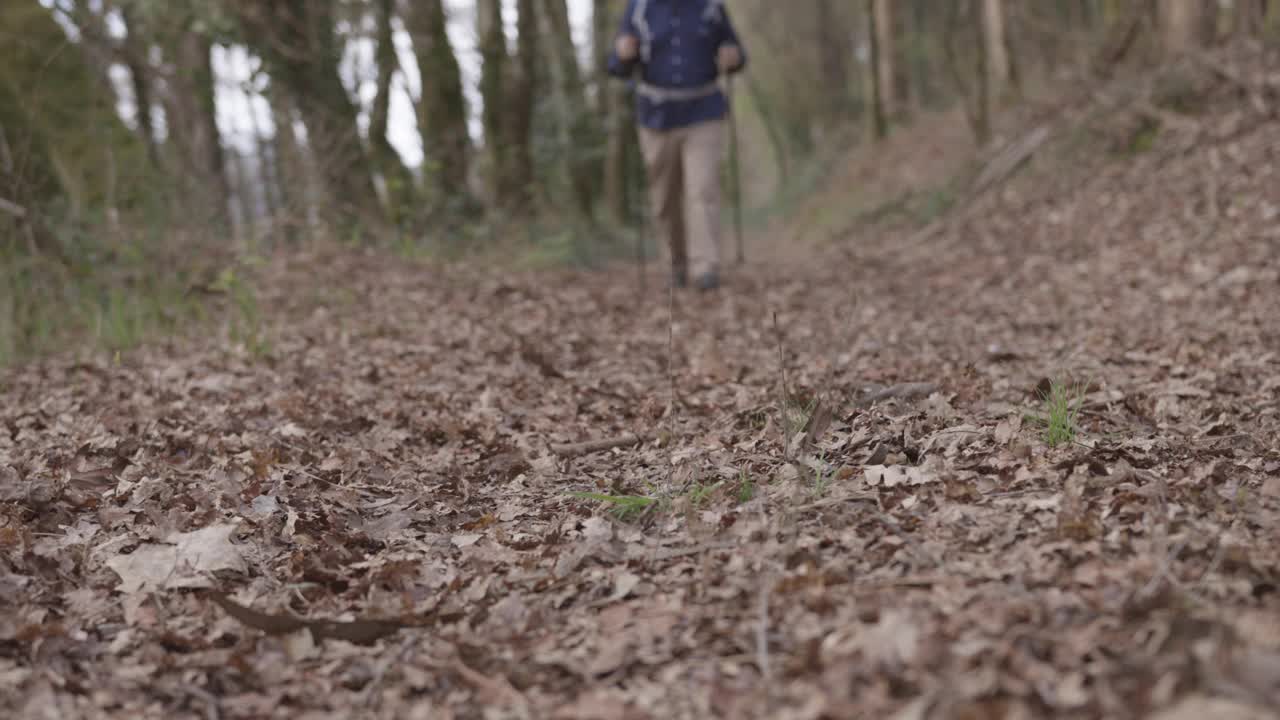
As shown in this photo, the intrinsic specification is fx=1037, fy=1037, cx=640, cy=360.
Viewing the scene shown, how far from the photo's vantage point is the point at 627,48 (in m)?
8.16

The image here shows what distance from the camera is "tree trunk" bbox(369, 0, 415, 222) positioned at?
1063 centimetres

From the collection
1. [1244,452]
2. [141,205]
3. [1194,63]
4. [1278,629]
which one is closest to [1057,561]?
[1278,629]

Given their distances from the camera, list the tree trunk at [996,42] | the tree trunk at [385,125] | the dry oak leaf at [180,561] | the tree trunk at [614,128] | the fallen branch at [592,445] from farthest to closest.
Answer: the tree trunk at [614,128] < the tree trunk at [996,42] < the tree trunk at [385,125] < the fallen branch at [592,445] < the dry oak leaf at [180,561]

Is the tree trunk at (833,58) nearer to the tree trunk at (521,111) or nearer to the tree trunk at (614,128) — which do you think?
the tree trunk at (614,128)

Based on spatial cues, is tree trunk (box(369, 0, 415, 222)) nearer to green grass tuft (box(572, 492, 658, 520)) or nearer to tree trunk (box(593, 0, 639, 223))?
tree trunk (box(593, 0, 639, 223))

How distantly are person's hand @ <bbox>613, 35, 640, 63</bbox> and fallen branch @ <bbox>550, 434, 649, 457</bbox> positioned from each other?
5025 mm

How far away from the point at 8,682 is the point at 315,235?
23.2ft

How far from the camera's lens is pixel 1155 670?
1.70 metres

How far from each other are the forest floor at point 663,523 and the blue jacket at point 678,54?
280 cm

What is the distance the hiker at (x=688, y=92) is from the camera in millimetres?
8211

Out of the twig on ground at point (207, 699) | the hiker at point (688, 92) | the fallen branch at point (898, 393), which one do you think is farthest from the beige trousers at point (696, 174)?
the twig on ground at point (207, 699)

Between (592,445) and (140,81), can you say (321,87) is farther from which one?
(592,445)

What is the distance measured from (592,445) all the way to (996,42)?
1261 centimetres

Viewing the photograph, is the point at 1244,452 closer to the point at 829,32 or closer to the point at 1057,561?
the point at 1057,561
